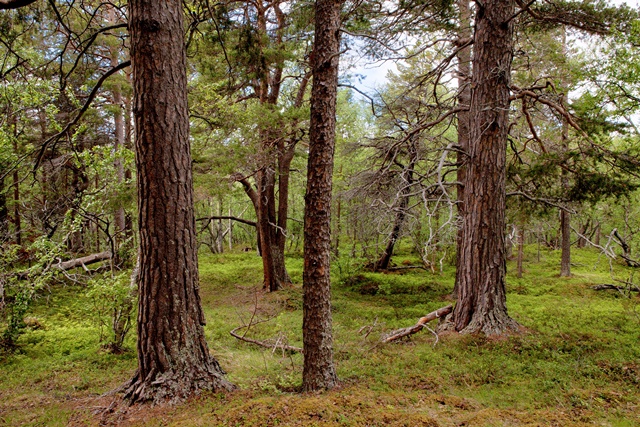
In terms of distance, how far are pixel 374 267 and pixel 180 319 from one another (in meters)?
11.4

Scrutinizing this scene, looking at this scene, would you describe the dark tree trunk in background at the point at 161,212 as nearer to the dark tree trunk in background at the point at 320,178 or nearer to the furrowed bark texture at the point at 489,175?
the dark tree trunk in background at the point at 320,178

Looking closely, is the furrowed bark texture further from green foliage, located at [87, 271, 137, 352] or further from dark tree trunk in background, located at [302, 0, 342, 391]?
green foliage, located at [87, 271, 137, 352]

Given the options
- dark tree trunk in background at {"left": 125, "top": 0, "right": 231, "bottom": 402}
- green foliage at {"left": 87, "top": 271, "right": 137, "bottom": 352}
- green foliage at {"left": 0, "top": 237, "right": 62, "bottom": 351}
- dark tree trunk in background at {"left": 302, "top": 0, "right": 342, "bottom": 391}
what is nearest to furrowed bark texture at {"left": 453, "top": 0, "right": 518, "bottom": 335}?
dark tree trunk in background at {"left": 302, "top": 0, "right": 342, "bottom": 391}

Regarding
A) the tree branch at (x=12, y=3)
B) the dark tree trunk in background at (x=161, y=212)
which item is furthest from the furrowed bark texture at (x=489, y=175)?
the tree branch at (x=12, y=3)

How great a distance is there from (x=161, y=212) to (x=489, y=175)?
4784 millimetres

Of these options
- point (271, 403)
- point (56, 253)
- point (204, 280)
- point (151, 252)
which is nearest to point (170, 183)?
point (151, 252)

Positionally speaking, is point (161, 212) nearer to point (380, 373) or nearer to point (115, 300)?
point (115, 300)

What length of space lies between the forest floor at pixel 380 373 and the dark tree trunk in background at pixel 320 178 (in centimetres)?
65

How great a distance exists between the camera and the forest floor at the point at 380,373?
2791 mm

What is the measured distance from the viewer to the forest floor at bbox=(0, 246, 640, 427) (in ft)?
9.16

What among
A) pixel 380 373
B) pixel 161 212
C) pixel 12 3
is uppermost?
pixel 12 3

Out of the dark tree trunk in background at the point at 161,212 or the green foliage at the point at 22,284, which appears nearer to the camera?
the dark tree trunk in background at the point at 161,212

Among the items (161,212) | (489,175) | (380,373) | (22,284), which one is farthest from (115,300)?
(489,175)

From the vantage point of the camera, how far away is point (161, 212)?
3.12 metres
